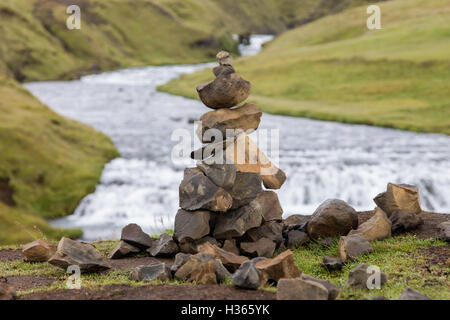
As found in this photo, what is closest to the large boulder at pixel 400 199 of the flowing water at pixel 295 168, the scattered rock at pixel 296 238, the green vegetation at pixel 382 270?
the green vegetation at pixel 382 270

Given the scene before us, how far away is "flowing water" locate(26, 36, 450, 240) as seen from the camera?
29203 mm

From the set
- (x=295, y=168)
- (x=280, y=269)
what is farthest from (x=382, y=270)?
(x=295, y=168)

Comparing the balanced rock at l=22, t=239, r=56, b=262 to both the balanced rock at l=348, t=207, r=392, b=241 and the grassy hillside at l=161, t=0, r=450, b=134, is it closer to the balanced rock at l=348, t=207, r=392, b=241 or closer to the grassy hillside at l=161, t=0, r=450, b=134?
the balanced rock at l=348, t=207, r=392, b=241

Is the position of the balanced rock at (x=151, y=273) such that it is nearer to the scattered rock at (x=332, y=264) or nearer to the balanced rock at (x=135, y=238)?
the balanced rock at (x=135, y=238)

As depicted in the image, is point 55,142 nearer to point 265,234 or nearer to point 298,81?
point 265,234

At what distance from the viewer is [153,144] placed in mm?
42812

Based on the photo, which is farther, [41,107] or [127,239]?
[41,107]

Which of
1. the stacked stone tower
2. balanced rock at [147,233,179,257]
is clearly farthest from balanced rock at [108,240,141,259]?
the stacked stone tower

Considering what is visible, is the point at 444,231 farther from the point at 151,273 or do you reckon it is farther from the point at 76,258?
the point at 76,258

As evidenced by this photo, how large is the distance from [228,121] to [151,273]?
208 inches

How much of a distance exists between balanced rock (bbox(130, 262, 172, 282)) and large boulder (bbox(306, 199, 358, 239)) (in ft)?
17.9

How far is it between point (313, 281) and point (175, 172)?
25.6m
